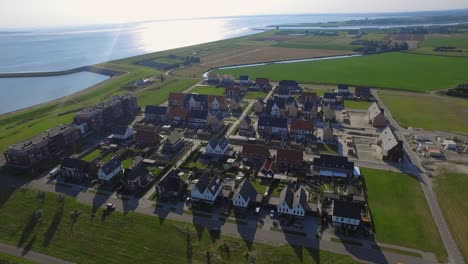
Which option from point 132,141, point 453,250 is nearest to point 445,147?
point 453,250

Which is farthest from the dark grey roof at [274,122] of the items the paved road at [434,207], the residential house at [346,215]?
the residential house at [346,215]

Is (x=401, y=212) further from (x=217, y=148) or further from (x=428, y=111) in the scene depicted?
(x=428, y=111)

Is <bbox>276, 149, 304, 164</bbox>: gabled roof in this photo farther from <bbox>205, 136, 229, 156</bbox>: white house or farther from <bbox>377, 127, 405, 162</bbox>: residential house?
<bbox>377, 127, 405, 162</bbox>: residential house

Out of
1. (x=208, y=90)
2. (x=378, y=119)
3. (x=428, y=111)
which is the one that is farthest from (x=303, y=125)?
(x=208, y=90)

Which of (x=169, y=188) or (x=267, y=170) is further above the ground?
(x=169, y=188)

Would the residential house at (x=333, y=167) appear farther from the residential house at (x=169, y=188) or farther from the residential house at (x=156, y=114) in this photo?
the residential house at (x=156, y=114)

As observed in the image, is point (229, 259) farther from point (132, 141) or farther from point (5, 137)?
point (5, 137)

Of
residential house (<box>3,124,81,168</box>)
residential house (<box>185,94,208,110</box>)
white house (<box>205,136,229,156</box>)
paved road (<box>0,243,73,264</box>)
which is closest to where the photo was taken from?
paved road (<box>0,243,73,264</box>)

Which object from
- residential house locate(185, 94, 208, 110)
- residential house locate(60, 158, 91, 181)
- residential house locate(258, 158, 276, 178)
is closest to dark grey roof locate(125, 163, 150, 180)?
residential house locate(60, 158, 91, 181)
